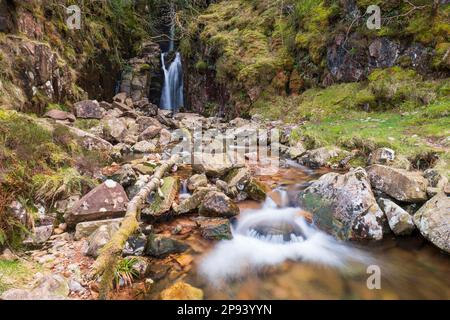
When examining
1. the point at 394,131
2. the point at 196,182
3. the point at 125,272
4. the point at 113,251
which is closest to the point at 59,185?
the point at 113,251

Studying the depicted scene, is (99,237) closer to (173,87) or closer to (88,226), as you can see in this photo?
(88,226)

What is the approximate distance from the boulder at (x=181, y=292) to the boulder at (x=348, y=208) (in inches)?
96.0

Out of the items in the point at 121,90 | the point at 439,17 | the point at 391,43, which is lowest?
the point at 121,90

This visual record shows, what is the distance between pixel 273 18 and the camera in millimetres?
16891

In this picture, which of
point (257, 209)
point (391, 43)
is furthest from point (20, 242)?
point (391, 43)

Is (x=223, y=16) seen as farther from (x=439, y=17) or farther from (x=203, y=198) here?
(x=203, y=198)

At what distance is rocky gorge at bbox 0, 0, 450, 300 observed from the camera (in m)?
3.55

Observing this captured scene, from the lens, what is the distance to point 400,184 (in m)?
4.82

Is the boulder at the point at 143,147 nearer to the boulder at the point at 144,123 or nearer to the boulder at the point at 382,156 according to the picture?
the boulder at the point at 144,123

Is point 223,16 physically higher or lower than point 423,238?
higher

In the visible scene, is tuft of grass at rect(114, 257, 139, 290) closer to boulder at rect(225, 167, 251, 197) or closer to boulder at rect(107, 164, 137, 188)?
boulder at rect(107, 164, 137, 188)

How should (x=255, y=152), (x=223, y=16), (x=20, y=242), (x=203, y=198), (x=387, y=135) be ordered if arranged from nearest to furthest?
(x=20, y=242) < (x=203, y=198) < (x=387, y=135) < (x=255, y=152) < (x=223, y=16)

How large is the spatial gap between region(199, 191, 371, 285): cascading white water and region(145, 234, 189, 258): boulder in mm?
427

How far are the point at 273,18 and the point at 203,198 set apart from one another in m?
15.1
